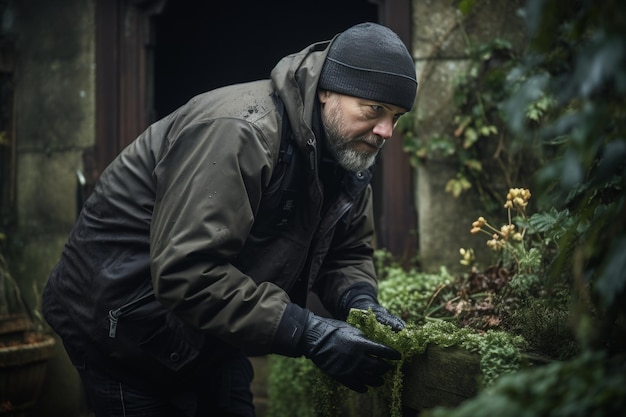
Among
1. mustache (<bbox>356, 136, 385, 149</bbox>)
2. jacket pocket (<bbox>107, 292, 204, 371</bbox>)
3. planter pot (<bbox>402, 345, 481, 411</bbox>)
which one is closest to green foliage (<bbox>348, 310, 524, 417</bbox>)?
planter pot (<bbox>402, 345, 481, 411</bbox>)

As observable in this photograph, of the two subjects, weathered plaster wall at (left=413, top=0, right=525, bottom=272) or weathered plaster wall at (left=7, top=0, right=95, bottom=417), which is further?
weathered plaster wall at (left=7, top=0, right=95, bottom=417)

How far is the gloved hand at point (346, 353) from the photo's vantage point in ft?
9.12

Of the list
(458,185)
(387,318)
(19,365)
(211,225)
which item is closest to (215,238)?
(211,225)

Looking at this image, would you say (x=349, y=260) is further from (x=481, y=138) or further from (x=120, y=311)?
(x=481, y=138)

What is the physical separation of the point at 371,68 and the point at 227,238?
3.27ft

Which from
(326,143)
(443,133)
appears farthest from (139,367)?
(443,133)

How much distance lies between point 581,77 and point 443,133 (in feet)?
12.6

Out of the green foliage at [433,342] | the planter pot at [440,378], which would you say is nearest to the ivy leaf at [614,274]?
the green foliage at [433,342]

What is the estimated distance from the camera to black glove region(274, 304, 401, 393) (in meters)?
2.78

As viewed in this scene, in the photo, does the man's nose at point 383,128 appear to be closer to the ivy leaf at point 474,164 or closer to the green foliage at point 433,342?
the green foliage at point 433,342

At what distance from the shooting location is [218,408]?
350 cm

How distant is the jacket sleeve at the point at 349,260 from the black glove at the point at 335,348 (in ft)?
2.48

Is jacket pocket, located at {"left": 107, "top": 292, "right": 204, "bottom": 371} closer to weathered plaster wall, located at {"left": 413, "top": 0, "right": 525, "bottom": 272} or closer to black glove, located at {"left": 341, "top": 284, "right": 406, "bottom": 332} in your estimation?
black glove, located at {"left": 341, "top": 284, "right": 406, "bottom": 332}

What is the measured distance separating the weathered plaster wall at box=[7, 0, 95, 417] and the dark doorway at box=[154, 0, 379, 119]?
215 centimetres
